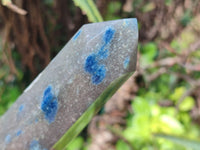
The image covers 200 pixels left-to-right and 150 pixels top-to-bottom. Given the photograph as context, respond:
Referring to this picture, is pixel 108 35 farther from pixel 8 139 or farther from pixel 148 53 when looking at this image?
pixel 148 53

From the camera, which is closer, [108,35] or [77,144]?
[108,35]

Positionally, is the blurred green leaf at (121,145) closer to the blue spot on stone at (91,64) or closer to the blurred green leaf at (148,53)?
the blurred green leaf at (148,53)

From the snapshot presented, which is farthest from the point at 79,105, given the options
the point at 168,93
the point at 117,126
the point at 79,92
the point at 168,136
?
the point at 168,93

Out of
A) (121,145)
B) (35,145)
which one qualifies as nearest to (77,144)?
(121,145)

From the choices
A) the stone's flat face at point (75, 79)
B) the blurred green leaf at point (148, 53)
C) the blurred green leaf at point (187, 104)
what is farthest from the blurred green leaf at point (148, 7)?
the stone's flat face at point (75, 79)

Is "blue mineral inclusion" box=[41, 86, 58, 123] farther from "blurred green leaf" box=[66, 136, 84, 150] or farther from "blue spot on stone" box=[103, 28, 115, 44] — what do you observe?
"blurred green leaf" box=[66, 136, 84, 150]

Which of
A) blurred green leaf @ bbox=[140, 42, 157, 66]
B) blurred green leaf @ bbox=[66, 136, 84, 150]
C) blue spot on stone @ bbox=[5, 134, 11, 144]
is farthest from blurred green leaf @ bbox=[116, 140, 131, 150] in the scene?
blue spot on stone @ bbox=[5, 134, 11, 144]

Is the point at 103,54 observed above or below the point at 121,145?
above
